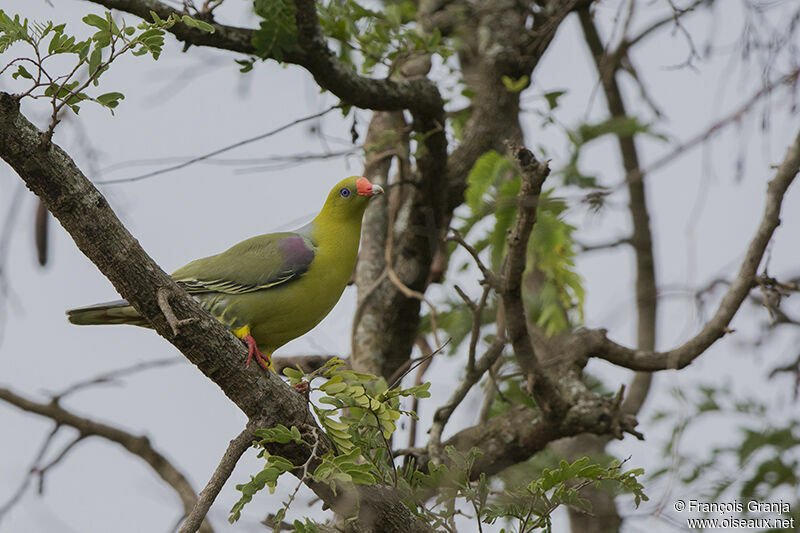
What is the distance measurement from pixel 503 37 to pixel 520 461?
2.47 metres

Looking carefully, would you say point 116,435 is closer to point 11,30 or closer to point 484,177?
point 484,177

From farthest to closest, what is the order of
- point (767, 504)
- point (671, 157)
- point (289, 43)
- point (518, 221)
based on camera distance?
point (767, 504), point (289, 43), point (518, 221), point (671, 157)

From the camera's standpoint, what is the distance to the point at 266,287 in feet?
11.0

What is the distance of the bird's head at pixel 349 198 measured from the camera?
12.6 feet

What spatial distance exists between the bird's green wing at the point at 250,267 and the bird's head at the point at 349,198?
292 millimetres

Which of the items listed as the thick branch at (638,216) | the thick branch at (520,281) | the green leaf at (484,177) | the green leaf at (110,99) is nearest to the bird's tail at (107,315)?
the green leaf at (110,99)

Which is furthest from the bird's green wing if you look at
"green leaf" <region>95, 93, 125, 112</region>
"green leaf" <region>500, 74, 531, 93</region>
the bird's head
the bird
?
"green leaf" <region>500, 74, 531, 93</region>

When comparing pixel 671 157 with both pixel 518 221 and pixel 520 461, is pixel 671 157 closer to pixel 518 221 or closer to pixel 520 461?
pixel 518 221

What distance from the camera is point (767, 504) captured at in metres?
4.18

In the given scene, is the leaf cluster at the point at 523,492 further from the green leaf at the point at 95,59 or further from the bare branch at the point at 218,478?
the green leaf at the point at 95,59

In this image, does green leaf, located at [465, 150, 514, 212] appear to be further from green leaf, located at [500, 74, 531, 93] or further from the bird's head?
green leaf, located at [500, 74, 531, 93]

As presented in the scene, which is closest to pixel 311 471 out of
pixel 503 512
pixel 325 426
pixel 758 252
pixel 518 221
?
pixel 325 426

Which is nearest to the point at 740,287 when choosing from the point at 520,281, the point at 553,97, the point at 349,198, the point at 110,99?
the point at 520,281

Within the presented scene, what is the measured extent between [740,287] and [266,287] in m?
1.81
